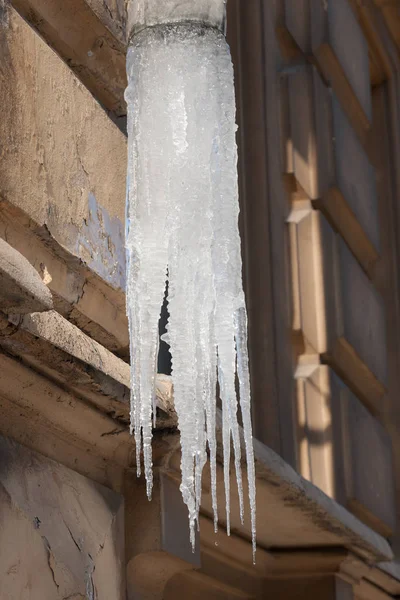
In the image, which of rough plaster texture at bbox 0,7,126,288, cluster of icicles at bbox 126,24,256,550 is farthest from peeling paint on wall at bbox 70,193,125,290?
cluster of icicles at bbox 126,24,256,550

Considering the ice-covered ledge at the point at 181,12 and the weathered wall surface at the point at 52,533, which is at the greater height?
the ice-covered ledge at the point at 181,12

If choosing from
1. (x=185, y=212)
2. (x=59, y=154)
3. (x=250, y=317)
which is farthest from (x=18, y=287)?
(x=250, y=317)

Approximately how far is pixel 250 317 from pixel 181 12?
2422 millimetres

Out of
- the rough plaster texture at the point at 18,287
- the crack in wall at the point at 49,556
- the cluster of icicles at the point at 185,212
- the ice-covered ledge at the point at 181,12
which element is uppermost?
the ice-covered ledge at the point at 181,12

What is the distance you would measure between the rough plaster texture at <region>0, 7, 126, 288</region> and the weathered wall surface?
0.41 metres

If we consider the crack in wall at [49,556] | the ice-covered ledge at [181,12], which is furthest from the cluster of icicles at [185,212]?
the crack in wall at [49,556]

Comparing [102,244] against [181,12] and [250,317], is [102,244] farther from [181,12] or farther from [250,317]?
[250,317]

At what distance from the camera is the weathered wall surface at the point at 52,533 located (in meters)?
2.35

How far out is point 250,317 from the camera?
15.3ft

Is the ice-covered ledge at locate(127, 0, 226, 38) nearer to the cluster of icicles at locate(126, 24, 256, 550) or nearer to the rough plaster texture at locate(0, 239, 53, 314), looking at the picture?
the cluster of icicles at locate(126, 24, 256, 550)

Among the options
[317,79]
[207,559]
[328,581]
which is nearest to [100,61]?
[207,559]

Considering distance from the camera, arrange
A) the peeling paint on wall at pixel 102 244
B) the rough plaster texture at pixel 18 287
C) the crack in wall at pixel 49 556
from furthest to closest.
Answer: the peeling paint on wall at pixel 102 244, the crack in wall at pixel 49 556, the rough plaster texture at pixel 18 287

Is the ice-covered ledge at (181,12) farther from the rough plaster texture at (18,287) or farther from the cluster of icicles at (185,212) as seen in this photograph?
the rough plaster texture at (18,287)

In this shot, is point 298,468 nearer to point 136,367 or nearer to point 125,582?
point 125,582
